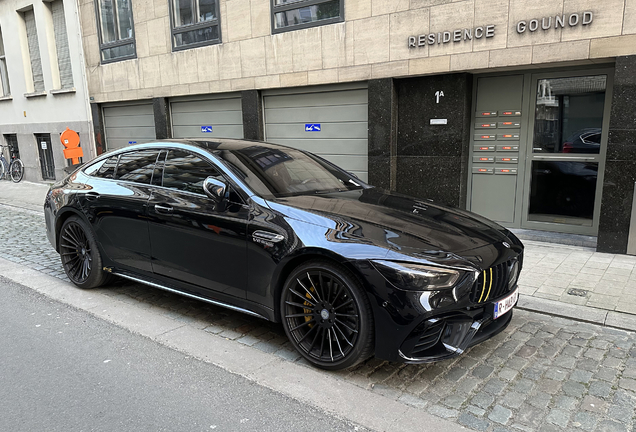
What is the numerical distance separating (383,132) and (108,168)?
4.71 m

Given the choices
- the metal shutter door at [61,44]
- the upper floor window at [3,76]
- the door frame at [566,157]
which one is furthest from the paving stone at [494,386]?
the upper floor window at [3,76]

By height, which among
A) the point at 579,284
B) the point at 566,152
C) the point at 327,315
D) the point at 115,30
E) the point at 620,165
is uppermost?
the point at 115,30

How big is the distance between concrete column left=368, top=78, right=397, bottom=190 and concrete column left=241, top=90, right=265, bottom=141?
264cm

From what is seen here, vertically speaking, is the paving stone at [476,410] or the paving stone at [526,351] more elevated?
the paving stone at [476,410]

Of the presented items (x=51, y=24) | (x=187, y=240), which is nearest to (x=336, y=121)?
(x=187, y=240)

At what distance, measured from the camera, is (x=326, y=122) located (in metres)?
9.10

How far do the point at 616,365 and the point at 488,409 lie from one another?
125cm

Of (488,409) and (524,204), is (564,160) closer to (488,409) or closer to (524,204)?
(524,204)

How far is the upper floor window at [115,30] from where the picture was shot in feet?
40.4

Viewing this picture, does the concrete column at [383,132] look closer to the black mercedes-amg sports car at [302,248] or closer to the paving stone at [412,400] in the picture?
the black mercedes-amg sports car at [302,248]

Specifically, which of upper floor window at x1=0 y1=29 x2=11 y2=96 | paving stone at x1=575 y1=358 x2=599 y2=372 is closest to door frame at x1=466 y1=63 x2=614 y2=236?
paving stone at x1=575 y1=358 x2=599 y2=372

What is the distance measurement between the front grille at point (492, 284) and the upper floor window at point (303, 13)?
21.2 feet

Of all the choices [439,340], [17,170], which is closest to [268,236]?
[439,340]

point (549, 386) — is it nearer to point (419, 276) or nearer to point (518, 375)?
point (518, 375)
